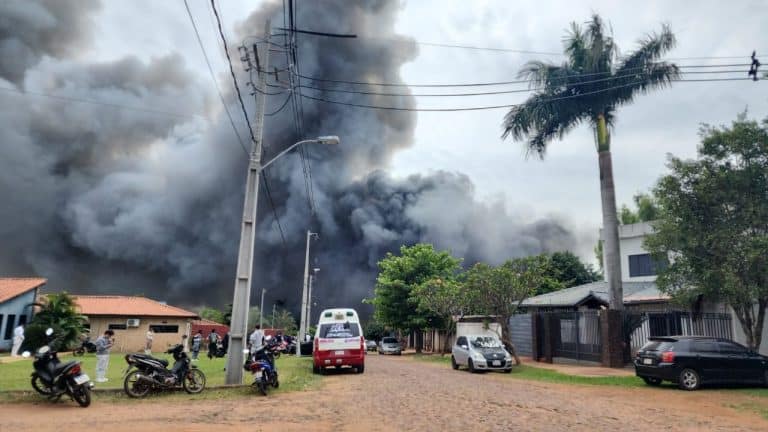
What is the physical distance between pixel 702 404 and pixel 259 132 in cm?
1253

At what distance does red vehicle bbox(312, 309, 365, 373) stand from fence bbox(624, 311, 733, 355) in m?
10.5

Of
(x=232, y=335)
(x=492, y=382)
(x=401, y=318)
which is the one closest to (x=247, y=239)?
(x=232, y=335)

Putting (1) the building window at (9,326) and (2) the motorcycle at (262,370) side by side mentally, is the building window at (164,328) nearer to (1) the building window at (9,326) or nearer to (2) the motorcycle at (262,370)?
(1) the building window at (9,326)

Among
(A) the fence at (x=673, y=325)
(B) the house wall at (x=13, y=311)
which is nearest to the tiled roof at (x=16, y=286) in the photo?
(B) the house wall at (x=13, y=311)

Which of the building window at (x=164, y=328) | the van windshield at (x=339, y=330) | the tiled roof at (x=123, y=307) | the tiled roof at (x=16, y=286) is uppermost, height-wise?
the tiled roof at (x=16, y=286)

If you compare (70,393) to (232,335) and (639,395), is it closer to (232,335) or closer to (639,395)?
(232,335)

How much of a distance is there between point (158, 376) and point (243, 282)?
3.00m

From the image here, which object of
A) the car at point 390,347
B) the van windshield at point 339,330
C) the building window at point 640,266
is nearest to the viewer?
the van windshield at point 339,330

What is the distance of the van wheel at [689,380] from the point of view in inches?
523

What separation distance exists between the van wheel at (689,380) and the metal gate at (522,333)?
43.8ft

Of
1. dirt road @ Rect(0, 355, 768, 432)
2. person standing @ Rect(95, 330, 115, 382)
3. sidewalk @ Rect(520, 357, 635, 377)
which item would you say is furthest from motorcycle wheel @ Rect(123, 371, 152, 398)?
sidewalk @ Rect(520, 357, 635, 377)

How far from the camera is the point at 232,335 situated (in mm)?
12539

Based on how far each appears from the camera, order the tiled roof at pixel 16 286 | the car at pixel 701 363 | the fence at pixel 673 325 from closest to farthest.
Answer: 1. the car at pixel 701 363
2. the fence at pixel 673 325
3. the tiled roof at pixel 16 286

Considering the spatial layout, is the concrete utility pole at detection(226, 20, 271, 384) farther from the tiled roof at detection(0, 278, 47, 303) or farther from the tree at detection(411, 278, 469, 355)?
the tiled roof at detection(0, 278, 47, 303)
